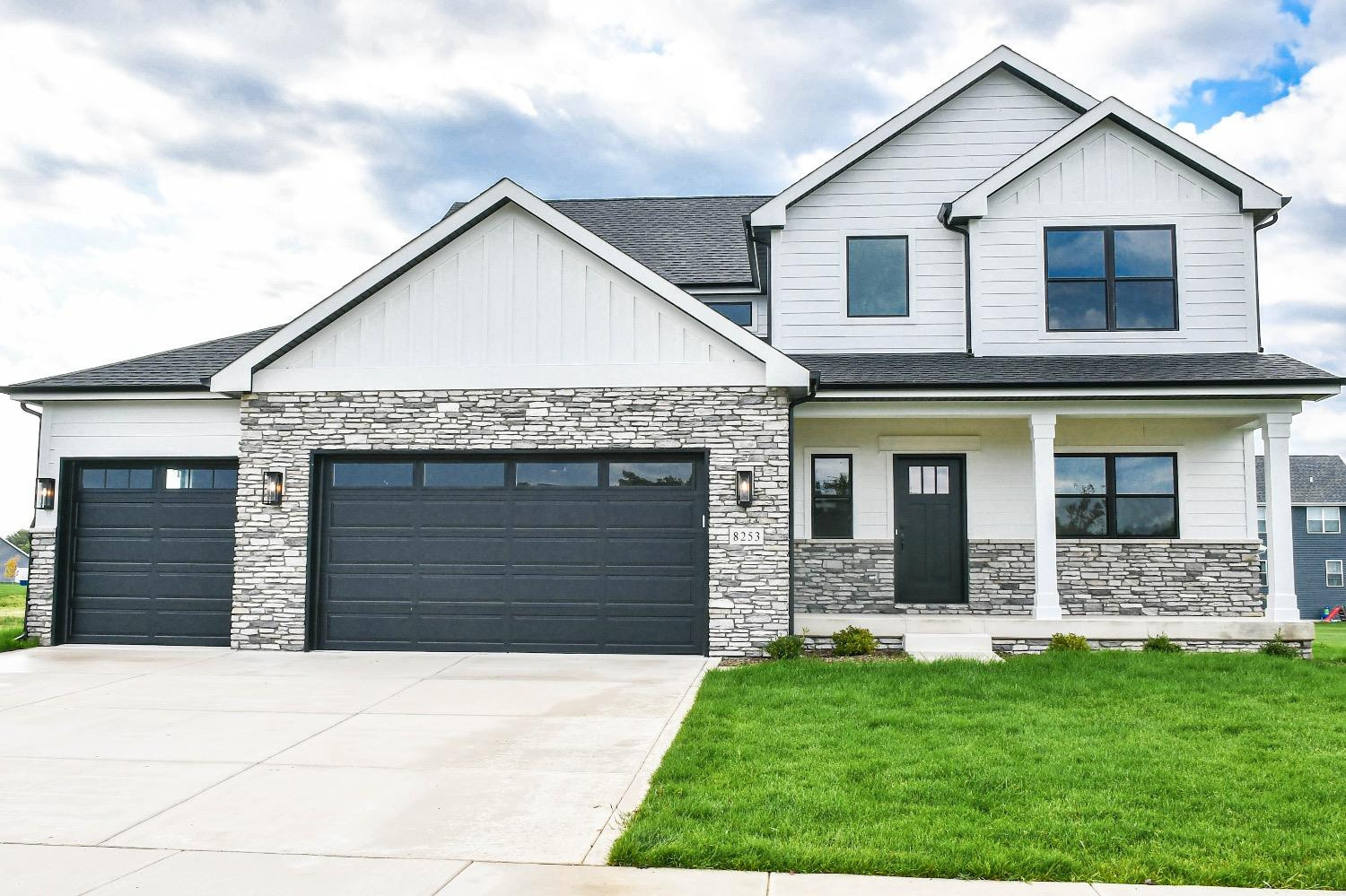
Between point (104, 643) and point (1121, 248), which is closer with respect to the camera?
point (104, 643)

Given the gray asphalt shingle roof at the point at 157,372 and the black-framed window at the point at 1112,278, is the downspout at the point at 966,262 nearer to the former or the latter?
the black-framed window at the point at 1112,278

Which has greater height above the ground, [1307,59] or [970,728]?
[1307,59]

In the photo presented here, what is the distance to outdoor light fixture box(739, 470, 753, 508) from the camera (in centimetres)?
1179

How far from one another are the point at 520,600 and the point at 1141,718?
7.21 meters

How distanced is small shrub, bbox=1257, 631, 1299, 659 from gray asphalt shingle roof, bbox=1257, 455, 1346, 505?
110 ft

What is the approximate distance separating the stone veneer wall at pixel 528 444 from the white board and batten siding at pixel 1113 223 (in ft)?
14.1

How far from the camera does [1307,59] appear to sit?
17.0 m

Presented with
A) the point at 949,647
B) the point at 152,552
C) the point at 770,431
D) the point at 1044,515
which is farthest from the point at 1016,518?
the point at 152,552

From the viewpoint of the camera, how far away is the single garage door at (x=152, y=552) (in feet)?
42.5

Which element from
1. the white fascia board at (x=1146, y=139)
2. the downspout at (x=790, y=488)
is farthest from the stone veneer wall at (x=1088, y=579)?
the white fascia board at (x=1146, y=139)

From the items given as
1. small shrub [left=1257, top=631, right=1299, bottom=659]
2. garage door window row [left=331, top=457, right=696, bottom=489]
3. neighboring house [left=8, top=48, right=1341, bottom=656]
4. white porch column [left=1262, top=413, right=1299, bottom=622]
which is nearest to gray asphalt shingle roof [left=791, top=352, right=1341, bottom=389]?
neighboring house [left=8, top=48, right=1341, bottom=656]

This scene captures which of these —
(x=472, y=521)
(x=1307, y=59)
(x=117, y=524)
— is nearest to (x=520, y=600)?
(x=472, y=521)

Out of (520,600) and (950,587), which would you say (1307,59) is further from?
(520,600)

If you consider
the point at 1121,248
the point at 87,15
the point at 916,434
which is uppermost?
the point at 87,15
